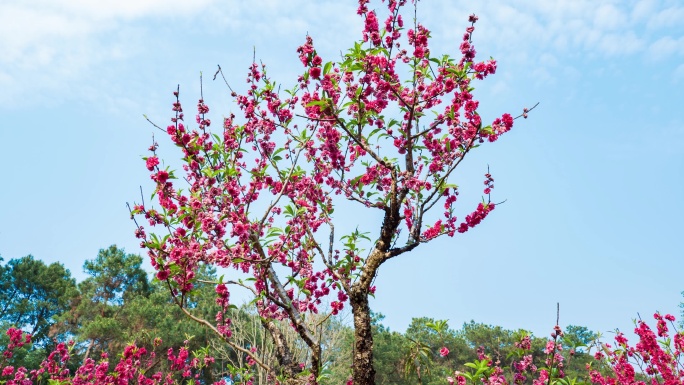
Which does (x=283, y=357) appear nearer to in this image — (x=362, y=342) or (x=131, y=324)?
(x=362, y=342)

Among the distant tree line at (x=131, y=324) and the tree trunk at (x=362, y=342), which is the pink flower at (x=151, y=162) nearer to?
→ the tree trunk at (x=362, y=342)

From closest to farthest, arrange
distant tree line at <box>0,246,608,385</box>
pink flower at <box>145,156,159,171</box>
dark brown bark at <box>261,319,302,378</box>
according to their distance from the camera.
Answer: pink flower at <box>145,156,159,171</box>
dark brown bark at <box>261,319,302,378</box>
distant tree line at <box>0,246,608,385</box>

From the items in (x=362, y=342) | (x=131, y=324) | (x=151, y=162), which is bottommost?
(x=362, y=342)

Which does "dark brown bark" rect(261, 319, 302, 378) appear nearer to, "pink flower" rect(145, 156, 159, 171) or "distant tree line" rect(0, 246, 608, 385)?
"pink flower" rect(145, 156, 159, 171)

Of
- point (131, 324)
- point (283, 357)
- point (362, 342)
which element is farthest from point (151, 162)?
point (131, 324)

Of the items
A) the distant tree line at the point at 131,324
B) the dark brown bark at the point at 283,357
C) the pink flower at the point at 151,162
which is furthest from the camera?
the distant tree line at the point at 131,324

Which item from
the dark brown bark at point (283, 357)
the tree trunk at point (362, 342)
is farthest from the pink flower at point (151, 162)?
the tree trunk at point (362, 342)

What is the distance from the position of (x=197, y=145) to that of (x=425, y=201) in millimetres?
2286

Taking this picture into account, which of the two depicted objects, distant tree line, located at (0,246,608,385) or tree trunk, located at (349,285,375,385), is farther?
distant tree line, located at (0,246,608,385)

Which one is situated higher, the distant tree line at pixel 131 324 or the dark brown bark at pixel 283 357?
the distant tree line at pixel 131 324

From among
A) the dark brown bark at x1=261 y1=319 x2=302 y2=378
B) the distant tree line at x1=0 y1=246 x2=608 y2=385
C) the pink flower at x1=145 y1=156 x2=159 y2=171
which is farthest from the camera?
the distant tree line at x1=0 y1=246 x2=608 y2=385

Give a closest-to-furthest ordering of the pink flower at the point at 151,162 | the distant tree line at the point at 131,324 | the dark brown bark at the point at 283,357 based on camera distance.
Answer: the pink flower at the point at 151,162 < the dark brown bark at the point at 283,357 < the distant tree line at the point at 131,324

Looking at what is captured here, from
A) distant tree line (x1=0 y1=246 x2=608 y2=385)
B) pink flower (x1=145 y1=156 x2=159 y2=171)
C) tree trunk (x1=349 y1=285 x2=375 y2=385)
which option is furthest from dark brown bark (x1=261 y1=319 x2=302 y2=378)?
distant tree line (x1=0 y1=246 x2=608 y2=385)

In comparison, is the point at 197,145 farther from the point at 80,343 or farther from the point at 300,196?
the point at 80,343
